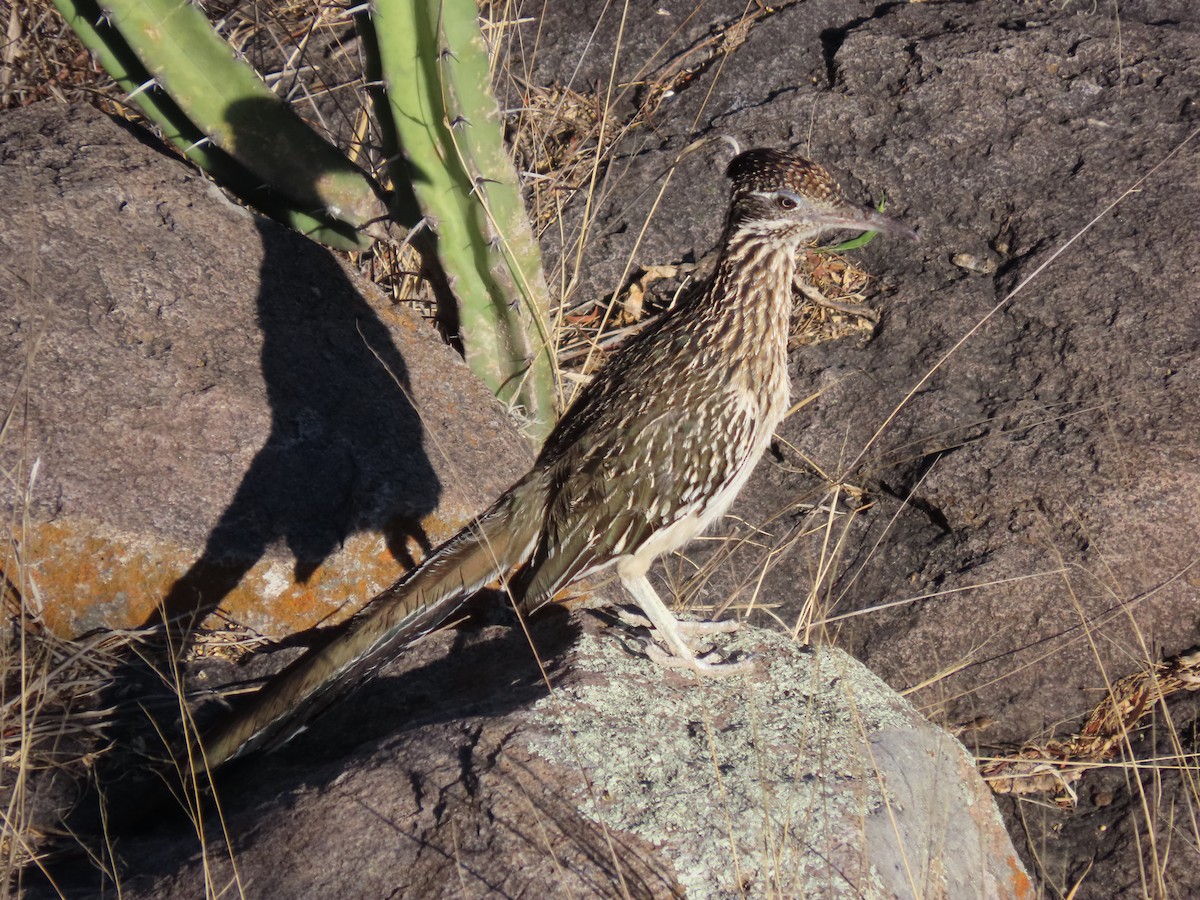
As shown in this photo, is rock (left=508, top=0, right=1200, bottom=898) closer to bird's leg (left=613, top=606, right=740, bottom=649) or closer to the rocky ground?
the rocky ground

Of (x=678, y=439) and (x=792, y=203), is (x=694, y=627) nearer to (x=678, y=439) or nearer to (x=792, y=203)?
(x=678, y=439)

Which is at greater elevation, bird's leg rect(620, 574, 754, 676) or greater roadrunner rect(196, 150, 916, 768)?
greater roadrunner rect(196, 150, 916, 768)

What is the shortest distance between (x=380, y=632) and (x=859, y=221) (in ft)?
7.43

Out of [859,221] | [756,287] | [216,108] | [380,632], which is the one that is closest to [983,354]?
[859,221]

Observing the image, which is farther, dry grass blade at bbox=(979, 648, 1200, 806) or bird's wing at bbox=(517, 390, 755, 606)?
dry grass blade at bbox=(979, 648, 1200, 806)

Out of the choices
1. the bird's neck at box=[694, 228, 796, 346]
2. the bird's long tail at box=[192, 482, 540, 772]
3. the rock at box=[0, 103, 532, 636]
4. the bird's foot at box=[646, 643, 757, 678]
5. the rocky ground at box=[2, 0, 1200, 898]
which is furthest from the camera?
the rocky ground at box=[2, 0, 1200, 898]

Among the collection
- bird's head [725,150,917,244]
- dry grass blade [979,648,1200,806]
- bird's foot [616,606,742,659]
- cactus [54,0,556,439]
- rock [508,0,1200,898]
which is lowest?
dry grass blade [979,648,1200,806]

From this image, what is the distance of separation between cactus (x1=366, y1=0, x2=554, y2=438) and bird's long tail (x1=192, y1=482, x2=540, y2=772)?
1150 mm

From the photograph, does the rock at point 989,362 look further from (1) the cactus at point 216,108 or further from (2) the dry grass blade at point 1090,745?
(1) the cactus at point 216,108

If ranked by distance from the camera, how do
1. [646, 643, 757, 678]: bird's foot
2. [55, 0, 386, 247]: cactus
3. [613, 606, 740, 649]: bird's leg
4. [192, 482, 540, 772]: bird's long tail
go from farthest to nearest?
[55, 0, 386, 247]: cactus
[613, 606, 740, 649]: bird's leg
[646, 643, 757, 678]: bird's foot
[192, 482, 540, 772]: bird's long tail

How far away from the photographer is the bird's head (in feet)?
13.7

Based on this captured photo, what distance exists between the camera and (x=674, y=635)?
4.13m

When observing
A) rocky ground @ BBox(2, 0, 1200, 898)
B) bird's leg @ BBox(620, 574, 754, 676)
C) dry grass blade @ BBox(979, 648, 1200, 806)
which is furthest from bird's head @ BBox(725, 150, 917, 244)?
dry grass blade @ BBox(979, 648, 1200, 806)

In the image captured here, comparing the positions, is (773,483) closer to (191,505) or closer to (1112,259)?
(1112,259)
